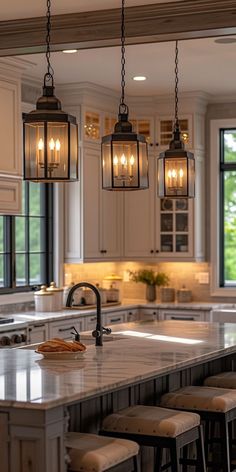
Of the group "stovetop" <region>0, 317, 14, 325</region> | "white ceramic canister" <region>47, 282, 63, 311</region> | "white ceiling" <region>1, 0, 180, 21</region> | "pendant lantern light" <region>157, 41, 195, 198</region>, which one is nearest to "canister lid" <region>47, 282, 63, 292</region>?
"white ceramic canister" <region>47, 282, 63, 311</region>

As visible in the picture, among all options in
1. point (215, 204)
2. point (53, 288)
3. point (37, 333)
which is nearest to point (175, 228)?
point (215, 204)

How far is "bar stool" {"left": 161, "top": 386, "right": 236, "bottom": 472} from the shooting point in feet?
14.3

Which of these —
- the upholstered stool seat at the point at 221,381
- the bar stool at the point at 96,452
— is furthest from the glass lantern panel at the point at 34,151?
the upholstered stool seat at the point at 221,381

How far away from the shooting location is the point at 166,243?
8.41 metres

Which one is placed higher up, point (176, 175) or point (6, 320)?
point (176, 175)

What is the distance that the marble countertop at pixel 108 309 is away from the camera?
672 cm

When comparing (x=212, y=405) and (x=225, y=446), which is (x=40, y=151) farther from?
(x=225, y=446)

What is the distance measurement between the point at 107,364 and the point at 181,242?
4.41 m

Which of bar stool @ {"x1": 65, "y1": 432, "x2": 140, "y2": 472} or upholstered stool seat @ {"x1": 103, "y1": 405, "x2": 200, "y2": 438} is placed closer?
bar stool @ {"x1": 65, "y1": 432, "x2": 140, "y2": 472}

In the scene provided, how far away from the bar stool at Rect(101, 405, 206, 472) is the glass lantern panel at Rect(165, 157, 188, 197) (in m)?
1.54

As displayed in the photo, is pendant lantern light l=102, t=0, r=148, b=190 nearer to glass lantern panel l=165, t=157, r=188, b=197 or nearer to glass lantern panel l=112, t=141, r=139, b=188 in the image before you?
glass lantern panel l=112, t=141, r=139, b=188

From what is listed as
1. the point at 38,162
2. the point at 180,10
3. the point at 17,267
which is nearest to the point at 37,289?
the point at 17,267

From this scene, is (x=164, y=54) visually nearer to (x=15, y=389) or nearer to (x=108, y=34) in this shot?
(x=108, y=34)

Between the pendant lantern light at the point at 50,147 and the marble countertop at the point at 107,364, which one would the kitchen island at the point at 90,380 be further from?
the pendant lantern light at the point at 50,147
